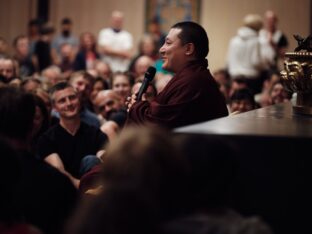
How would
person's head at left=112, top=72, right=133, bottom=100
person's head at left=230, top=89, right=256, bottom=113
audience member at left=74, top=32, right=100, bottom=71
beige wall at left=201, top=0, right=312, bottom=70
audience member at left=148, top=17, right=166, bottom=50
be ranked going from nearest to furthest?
person's head at left=230, top=89, right=256, bottom=113
person's head at left=112, top=72, right=133, bottom=100
audience member at left=74, top=32, right=100, bottom=71
audience member at left=148, top=17, right=166, bottom=50
beige wall at left=201, top=0, right=312, bottom=70

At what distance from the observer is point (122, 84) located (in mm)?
8094

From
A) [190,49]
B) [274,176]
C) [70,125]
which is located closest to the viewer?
[274,176]

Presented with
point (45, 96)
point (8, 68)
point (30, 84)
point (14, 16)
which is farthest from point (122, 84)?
point (14, 16)

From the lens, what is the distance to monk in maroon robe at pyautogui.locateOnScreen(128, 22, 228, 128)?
4.70 metres

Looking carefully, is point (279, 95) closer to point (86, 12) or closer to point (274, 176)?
point (274, 176)

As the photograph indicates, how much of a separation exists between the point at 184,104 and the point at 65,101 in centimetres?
178

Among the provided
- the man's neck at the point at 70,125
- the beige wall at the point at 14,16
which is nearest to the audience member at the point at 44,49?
the beige wall at the point at 14,16

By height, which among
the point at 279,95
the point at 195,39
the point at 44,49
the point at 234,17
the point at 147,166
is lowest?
the point at 44,49

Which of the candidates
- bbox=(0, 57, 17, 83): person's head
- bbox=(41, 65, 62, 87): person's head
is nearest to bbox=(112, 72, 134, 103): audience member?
bbox=(0, 57, 17, 83): person's head

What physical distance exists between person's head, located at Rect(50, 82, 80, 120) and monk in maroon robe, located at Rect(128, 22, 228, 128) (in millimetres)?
1170

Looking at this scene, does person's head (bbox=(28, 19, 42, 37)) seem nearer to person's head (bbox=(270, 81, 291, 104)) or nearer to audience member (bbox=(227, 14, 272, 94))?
audience member (bbox=(227, 14, 272, 94))

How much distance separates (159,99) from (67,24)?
28.5 ft

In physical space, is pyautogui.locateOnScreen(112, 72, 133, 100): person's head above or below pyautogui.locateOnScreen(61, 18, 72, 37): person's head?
below

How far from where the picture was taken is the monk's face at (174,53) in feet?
16.3
